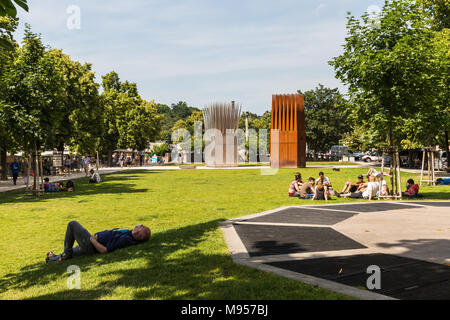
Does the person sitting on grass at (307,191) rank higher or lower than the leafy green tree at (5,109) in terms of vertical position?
lower

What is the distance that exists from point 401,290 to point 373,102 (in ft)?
37.0

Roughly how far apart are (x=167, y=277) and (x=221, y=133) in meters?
48.1

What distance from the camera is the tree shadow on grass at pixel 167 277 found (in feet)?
15.0

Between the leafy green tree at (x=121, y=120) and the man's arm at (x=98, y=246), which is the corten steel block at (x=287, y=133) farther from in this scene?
the man's arm at (x=98, y=246)

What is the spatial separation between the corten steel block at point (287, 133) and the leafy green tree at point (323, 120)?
3008 centimetres

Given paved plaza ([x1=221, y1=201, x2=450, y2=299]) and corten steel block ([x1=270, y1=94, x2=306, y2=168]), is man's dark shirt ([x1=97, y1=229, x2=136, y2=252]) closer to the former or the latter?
paved plaza ([x1=221, y1=201, x2=450, y2=299])

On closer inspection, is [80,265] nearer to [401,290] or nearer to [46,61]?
[401,290]

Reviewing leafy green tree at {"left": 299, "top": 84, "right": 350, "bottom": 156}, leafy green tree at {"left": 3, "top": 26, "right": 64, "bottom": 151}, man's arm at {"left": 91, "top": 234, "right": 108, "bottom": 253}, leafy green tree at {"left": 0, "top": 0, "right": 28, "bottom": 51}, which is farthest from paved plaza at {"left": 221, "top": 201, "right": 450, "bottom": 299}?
leafy green tree at {"left": 299, "top": 84, "right": 350, "bottom": 156}

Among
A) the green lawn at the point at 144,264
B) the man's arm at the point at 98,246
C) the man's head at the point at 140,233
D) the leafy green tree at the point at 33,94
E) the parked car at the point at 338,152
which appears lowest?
the green lawn at the point at 144,264

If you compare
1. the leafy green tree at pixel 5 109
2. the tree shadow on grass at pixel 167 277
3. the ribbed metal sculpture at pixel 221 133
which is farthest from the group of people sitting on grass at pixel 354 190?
the ribbed metal sculpture at pixel 221 133

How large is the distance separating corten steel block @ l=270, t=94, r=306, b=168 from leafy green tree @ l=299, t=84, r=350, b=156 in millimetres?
30080

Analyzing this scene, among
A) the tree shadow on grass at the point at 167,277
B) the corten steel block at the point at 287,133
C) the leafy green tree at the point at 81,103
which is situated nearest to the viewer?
the tree shadow on grass at the point at 167,277

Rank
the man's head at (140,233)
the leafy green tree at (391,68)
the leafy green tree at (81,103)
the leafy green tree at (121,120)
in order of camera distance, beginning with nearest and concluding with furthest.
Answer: the man's head at (140,233) → the leafy green tree at (391,68) → the leafy green tree at (81,103) → the leafy green tree at (121,120)
